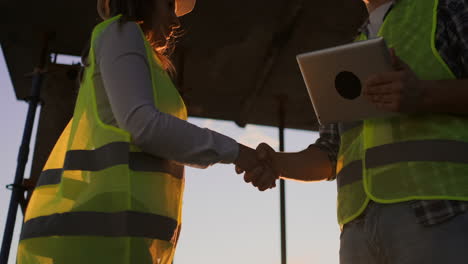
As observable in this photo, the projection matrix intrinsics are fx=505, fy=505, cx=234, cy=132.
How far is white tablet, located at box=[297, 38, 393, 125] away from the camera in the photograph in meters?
1.16

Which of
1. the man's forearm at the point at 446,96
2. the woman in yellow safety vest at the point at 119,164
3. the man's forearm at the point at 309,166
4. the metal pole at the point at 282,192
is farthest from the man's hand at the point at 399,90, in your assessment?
the metal pole at the point at 282,192

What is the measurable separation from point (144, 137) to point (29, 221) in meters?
0.32

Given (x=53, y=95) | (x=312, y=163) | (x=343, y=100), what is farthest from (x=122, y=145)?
(x=53, y=95)

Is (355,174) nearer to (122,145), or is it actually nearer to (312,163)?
(312,163)

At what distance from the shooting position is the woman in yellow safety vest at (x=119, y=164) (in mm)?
1037

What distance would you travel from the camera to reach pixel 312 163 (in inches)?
62.9

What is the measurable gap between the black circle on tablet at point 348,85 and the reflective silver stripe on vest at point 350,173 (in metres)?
0.17

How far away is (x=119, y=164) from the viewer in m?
1.06

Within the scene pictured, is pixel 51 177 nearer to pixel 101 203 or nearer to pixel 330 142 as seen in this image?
pixel 101 203

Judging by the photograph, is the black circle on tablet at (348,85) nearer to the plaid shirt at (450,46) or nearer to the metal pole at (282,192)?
the plaid shirt at (450,46)

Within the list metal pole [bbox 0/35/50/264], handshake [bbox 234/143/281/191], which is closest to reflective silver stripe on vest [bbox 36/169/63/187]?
handshake [bbox 234/143/281/191]

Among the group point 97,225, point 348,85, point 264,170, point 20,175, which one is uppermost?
point 20,175

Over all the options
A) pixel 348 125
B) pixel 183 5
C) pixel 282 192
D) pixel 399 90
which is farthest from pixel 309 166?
pixel 282 192

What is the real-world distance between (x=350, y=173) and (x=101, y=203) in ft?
2.08
